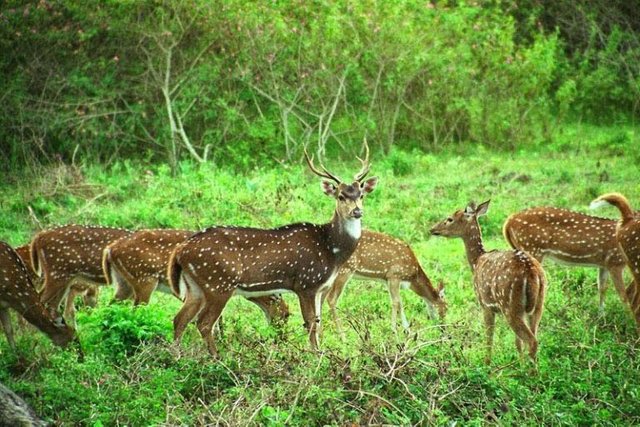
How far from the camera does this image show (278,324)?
9.67m

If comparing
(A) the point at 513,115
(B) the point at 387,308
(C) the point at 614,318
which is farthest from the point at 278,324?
(A) the point at 513,115

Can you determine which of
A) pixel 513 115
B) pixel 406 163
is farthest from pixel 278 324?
pixel 513 115

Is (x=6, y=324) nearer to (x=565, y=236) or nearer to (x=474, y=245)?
(x=474, y=245)

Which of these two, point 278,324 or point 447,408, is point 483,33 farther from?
point 447,408

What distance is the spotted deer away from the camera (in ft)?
36.0

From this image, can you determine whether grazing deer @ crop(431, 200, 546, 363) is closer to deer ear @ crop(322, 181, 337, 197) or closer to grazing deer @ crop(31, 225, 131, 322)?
deer ear @ crop(322, 181, 337, 197)

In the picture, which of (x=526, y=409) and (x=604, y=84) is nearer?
(x=526, y=409)

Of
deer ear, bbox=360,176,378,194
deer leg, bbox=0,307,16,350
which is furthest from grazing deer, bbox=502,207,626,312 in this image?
deer leg, bbox=0,307,16,350

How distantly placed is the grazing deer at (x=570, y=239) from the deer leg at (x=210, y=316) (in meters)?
3.43

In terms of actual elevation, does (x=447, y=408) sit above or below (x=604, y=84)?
above

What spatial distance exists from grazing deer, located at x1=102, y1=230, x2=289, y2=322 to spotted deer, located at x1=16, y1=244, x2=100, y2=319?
0.77m

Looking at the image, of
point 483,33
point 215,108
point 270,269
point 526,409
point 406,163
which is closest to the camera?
point 526,409

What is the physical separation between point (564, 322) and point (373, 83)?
9.89 m

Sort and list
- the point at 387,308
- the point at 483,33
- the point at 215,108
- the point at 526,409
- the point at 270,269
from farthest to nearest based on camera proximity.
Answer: the point at 483,33 → the point at 215,108 → the point at 387,308 → the point at 270,269 → the point at 526,409
